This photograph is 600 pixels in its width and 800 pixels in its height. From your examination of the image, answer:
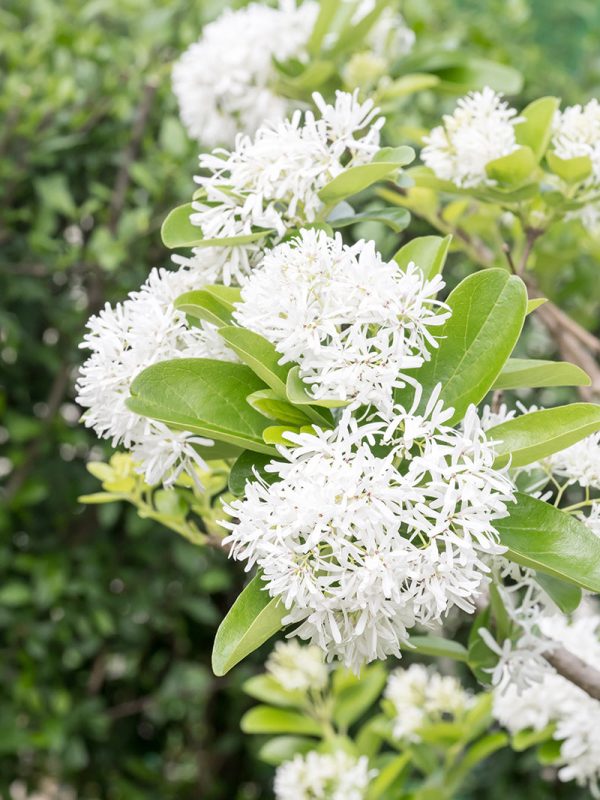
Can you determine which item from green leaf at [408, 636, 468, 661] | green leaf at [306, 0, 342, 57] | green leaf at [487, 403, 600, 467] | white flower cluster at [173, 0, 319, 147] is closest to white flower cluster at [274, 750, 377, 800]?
green leaf at [408, 636, 468, 661]

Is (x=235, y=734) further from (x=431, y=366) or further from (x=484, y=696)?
(x=431, y=366)

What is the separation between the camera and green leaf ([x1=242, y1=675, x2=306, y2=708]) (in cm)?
129

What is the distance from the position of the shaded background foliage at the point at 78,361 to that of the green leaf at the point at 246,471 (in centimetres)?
104

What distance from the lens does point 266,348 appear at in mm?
592

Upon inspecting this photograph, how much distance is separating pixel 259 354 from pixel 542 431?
0.55 feet

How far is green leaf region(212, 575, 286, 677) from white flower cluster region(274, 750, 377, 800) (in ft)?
1.87

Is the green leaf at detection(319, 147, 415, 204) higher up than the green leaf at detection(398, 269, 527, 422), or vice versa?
the green leaf at detection(319, 147, 415, 204)

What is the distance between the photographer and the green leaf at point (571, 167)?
869 mm

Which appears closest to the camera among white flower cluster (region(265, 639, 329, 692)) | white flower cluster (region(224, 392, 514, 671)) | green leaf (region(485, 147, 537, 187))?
white flower cluster (region(224, 392, 514, 671))

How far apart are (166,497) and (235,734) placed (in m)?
1.28

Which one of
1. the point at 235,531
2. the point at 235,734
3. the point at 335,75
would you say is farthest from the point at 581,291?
the point at 235,531

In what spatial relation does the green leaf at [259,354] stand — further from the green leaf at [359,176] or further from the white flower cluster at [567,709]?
the white flower cluster at [567,709]

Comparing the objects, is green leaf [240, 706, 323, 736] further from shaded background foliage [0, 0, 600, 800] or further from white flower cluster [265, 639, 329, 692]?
shaded background foliage [0, 0, 600, 800]

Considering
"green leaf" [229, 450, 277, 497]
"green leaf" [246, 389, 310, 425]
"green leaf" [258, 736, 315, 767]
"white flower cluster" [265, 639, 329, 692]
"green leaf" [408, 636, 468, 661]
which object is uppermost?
"green leaf" [246, 389, 310, 425]
